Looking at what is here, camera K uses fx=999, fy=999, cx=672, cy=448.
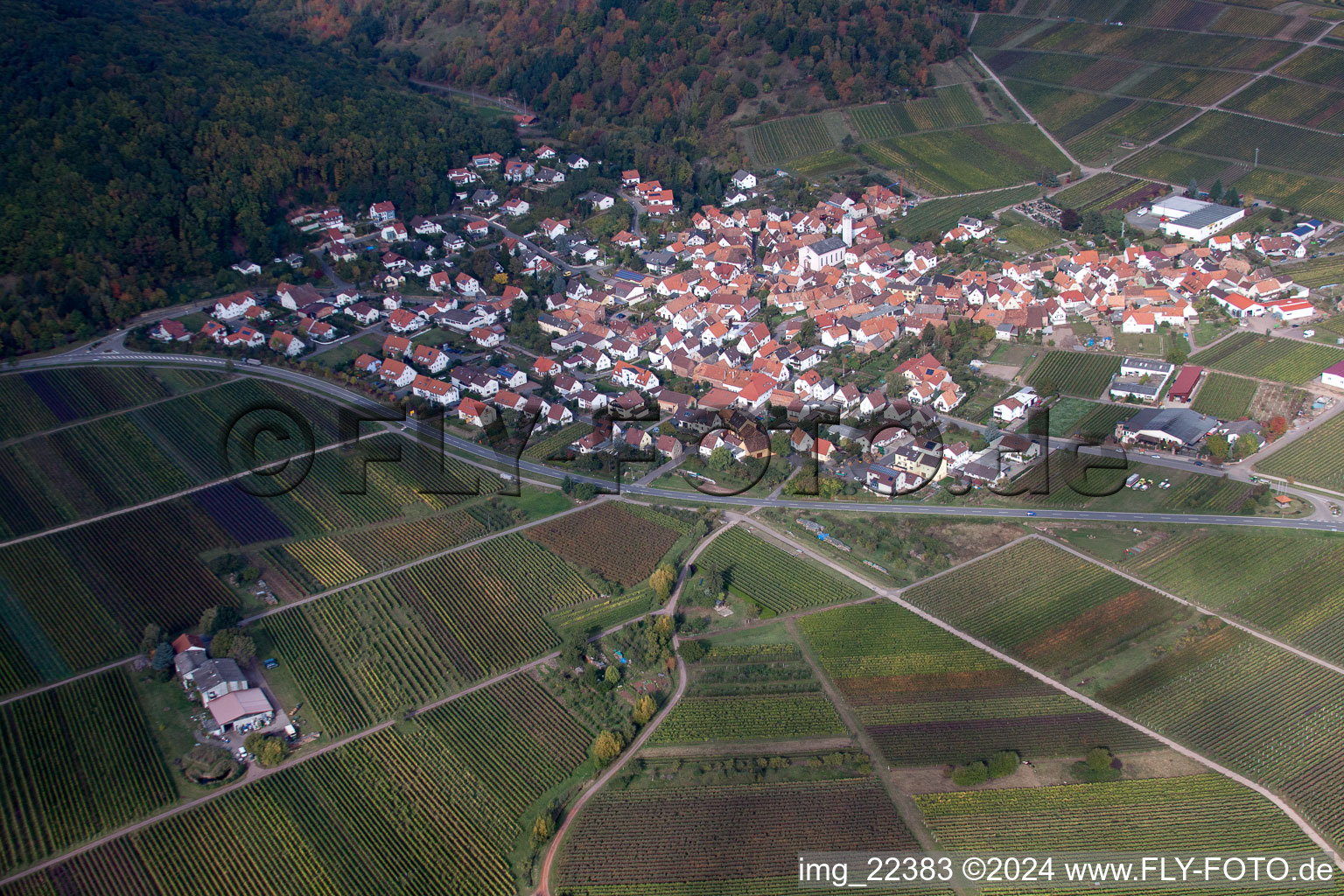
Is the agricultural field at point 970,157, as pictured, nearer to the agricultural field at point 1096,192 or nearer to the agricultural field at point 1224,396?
the agricultural field at point 1096,192

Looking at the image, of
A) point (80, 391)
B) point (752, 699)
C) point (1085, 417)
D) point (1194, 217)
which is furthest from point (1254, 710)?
point (80, 391)

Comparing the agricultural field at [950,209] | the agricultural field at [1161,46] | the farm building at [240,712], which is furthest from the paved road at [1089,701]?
the agricultural field at [1161,46]

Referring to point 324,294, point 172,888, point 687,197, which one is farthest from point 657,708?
point 687,197

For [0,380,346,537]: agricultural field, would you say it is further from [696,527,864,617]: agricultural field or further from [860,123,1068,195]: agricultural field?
[860,123,1068,195]: agricultural field

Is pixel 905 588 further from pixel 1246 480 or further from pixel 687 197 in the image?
pixel 687 197

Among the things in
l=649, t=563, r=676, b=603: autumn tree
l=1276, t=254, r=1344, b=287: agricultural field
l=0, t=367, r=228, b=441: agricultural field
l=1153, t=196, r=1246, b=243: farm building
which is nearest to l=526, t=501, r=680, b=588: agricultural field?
l=649, t=563, r=676, b=603: autumn tree

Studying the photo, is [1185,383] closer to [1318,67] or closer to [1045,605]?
[1045,605]

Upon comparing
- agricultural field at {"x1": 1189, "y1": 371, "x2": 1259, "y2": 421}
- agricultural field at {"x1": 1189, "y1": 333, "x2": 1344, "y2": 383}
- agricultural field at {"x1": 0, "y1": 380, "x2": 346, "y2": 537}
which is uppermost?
agricultural field at {"x1": 1189, "y1": 333, "x2": 1344, "y2": 383}
